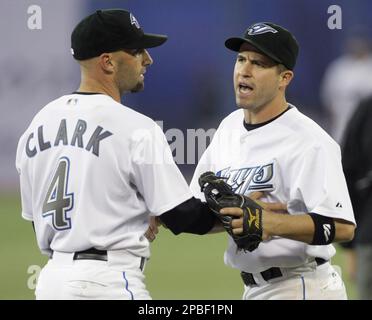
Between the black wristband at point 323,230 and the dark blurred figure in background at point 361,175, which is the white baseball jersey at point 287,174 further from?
the dark blurred figure in background at point 361,175

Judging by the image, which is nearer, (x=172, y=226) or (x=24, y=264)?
(x=172, y=226)

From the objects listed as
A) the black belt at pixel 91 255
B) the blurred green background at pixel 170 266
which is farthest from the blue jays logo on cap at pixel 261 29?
the blurred green background at pixel 170 266

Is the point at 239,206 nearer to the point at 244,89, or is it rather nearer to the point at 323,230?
the point at 323,230

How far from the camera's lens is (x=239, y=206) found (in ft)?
14.1

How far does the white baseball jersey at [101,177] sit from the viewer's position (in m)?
4.18

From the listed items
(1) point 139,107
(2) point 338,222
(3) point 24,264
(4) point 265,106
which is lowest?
(3) point 24,264

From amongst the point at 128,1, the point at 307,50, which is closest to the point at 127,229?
the point at 128,1

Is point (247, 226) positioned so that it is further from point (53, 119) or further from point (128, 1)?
point (128, 1)

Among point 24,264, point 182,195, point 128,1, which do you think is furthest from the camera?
point 128,1

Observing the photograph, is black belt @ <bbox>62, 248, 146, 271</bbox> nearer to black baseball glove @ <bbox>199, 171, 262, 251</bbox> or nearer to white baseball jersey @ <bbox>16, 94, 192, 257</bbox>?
white baseball jersey @ <bbox>16, 94, 192, 257</bbox>

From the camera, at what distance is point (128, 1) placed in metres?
12.3

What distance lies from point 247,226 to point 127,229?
0.53m

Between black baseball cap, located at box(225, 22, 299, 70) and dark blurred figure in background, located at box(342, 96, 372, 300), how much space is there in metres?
1.51

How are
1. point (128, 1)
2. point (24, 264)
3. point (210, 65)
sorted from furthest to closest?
point (210, 65)
point (128, 1)
point (24, 264)
